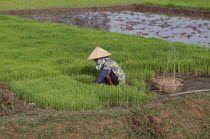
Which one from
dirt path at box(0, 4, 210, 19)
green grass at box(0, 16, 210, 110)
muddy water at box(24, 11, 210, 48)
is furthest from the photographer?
dirt path at box(0, 4, 210, 19)

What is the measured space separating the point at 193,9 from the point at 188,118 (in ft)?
44.0

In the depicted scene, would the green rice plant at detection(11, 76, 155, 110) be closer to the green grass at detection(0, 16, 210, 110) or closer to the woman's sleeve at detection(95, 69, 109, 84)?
the green grass at detection(0, 16, 210, 110)

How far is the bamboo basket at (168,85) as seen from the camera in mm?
5348

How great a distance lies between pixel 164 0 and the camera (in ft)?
70.6

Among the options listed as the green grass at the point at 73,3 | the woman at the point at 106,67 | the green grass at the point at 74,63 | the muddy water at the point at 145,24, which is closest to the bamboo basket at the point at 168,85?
the green grass at the point at 74,63

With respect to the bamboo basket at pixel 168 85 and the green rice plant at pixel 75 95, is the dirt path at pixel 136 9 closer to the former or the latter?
the bamboo basket at pixel 168 85

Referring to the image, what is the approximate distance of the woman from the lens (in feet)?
17.8

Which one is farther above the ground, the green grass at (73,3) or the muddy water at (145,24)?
the green grass at (73,3)

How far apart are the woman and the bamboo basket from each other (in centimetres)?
52

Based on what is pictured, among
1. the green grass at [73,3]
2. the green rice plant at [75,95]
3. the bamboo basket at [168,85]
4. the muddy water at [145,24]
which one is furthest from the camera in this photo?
the green grass at [73,3]

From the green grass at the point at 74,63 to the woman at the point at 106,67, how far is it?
185mm

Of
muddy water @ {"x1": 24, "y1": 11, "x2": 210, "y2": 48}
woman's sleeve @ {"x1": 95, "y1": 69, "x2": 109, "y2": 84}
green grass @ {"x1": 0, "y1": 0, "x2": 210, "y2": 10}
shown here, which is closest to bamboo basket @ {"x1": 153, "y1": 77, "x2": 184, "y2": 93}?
woman's sleeve @ {"x1": 95, "y1": 69, "x2": 109, "y2": 84}

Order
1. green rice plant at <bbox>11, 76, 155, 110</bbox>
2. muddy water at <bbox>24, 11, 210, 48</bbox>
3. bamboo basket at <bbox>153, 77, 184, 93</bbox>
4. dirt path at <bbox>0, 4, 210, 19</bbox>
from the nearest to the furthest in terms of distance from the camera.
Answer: green rice plant at <bbox>11, 76, 155, 110</bbox> < bamboo basket at <bbox>153, 77, 184, 93</bbox> < muddy water at <bbox>24, 11, 210, 48</bbox> < dirt path at <bbox>0, 4, 210, 19</bbox>

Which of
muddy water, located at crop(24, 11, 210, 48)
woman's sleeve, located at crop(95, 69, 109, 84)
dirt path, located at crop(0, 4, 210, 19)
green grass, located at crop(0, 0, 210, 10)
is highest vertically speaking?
green grass, located at crop(0, 0, 210, 10)
